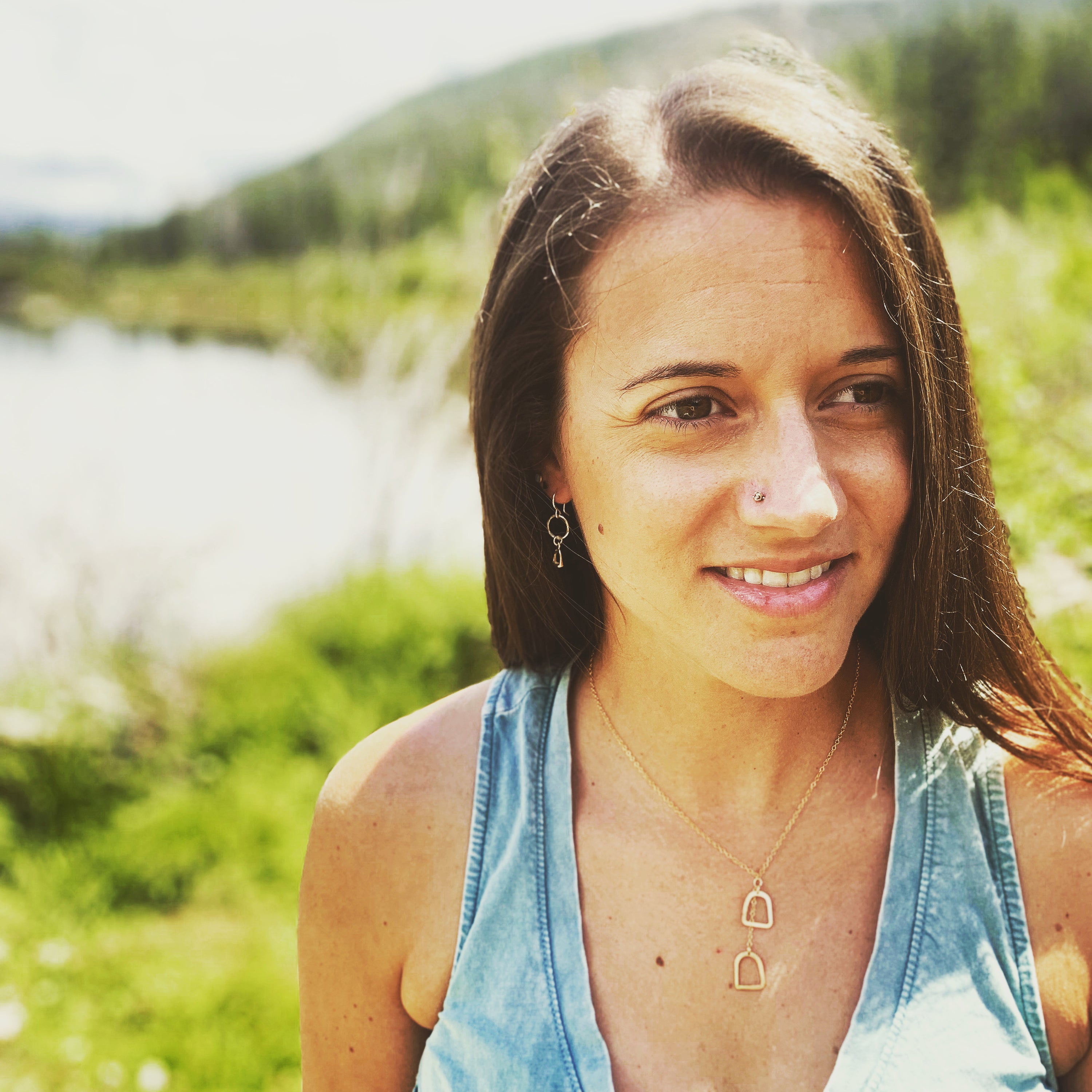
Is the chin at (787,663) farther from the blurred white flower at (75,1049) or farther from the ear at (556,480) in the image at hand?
the blurred white flower at (75,1049)

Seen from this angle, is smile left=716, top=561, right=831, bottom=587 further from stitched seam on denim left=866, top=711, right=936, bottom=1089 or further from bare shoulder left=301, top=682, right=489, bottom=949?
bare shoulder left=301, top=682, right=489, bottom=949

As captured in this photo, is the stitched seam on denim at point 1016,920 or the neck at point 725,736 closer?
the stitched seam on denim at point 1016,920

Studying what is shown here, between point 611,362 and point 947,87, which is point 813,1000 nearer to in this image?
point 611,362

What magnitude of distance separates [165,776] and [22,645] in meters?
1.10

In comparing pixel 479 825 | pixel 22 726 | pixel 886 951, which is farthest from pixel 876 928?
pixel 22 726

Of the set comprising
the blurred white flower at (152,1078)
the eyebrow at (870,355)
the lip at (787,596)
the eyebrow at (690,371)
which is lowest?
the blurred white flower at (152,1078)

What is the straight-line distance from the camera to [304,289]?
10398 mm

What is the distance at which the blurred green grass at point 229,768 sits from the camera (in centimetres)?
294

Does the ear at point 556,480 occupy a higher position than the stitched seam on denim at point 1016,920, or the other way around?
the ear at point 556,480

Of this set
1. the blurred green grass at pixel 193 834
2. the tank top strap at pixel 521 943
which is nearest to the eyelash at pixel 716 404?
the tank top strap at pixel 521 943

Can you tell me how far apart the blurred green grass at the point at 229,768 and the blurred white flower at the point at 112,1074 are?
0.01 metres

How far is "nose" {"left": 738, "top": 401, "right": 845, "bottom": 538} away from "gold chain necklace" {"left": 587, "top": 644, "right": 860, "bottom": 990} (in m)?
0.44

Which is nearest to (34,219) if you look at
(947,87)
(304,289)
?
(304,289)

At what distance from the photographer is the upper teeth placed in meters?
1.28
